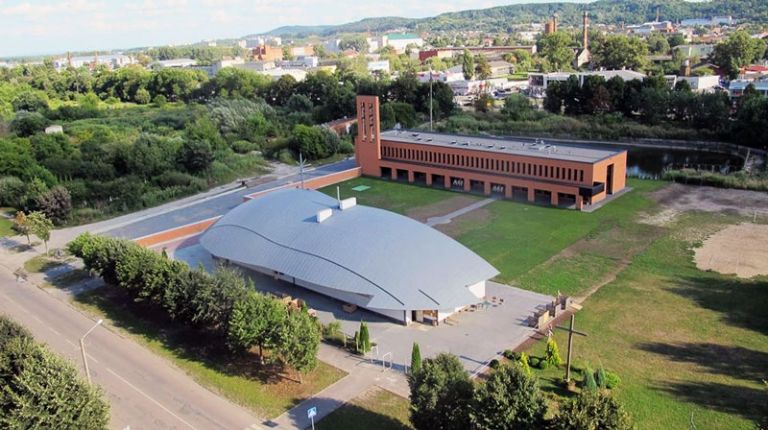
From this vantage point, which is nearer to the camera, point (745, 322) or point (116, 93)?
point (745, 322)

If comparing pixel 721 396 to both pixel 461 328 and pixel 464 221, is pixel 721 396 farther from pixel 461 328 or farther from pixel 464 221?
pixel 464 221

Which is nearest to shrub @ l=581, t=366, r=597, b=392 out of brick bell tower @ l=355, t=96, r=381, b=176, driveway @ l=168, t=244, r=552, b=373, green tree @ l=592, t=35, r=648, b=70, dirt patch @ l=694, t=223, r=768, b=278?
driveway @ l=168, t=244, r=552, b=373

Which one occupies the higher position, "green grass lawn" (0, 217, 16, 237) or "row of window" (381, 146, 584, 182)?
"row of window" (381, 146, 584, 182)

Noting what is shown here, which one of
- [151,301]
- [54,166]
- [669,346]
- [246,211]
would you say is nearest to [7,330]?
[151,301]

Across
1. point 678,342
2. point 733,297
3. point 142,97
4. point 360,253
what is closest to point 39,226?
point 360,253

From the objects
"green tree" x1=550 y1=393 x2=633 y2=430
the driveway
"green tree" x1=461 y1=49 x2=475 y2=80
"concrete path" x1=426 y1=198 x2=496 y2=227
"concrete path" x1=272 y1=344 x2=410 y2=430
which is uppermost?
"green tree" x1=461 y1=49 x2=475 y2=80

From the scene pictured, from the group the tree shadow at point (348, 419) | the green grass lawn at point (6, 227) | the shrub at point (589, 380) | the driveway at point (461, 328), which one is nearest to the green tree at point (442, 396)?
the tree shadow at point (348, 419)

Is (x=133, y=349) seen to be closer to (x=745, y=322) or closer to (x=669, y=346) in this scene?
(x=669, y=346)

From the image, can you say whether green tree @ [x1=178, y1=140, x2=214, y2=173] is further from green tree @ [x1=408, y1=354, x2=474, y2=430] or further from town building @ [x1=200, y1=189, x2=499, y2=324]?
green tree @ [x1=408, y1=354, x2=474, y2=430]
